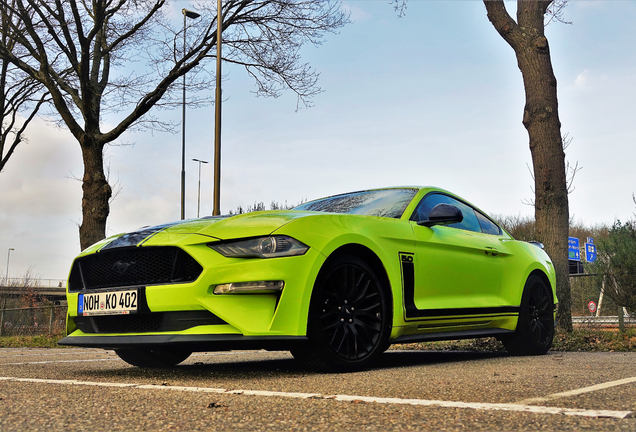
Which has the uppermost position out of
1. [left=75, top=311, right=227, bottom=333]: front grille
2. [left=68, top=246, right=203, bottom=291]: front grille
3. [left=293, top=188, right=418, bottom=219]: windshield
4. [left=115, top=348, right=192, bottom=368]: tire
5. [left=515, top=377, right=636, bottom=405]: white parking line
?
[left=293, top=188, right=418, bottom=219]: windshield

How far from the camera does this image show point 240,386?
362cm

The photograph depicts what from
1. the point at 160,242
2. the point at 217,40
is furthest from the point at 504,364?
the point at 217,40

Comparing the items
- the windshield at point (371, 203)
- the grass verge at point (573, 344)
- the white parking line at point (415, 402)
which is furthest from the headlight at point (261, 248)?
the grass verge at point (573, 344)

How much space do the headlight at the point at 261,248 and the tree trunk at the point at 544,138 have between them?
20.0ft

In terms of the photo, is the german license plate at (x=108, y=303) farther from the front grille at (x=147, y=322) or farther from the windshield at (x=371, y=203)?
the windshield at (x=371, y=203)

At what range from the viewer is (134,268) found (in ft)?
14.0

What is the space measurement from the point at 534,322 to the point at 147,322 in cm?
391

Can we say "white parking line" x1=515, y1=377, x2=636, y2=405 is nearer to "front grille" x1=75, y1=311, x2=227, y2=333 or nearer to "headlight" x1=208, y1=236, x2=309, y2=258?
"headlight" x1=208, y1=236, x2=309, y2=258

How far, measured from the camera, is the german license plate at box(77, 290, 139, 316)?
13.6 ft

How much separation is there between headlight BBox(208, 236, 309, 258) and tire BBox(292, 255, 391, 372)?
0.29m

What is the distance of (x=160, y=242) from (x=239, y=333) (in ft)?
2.62

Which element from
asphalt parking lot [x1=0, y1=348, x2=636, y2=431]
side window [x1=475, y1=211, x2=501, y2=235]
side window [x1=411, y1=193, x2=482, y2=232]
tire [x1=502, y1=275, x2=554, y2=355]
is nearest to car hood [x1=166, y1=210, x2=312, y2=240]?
asphalt parking lot [x1=0, y1=348, x2=636, y2=431]

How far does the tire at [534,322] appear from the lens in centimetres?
620

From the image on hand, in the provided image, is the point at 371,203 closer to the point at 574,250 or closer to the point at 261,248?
the point at 261,248
